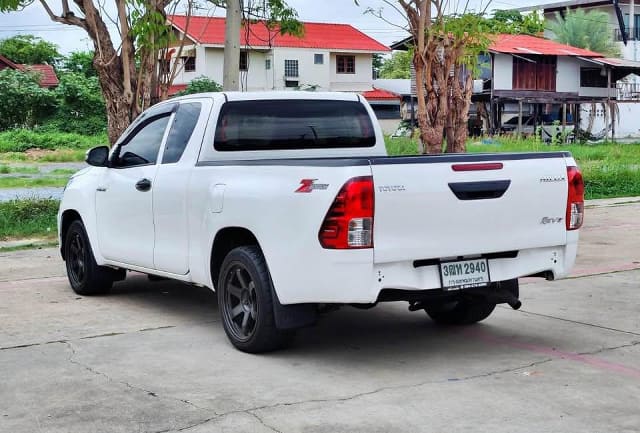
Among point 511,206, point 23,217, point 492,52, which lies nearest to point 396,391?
point 511,206

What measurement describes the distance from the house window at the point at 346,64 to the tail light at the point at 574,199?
58.8 meters

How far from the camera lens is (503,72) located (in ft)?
190

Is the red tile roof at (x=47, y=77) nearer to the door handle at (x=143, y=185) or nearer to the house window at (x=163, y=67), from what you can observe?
the house window at (x=163, y=67)

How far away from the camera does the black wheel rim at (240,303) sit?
23.0ft

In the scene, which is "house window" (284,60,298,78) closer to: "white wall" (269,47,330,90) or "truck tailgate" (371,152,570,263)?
"white wall" (269,47,330,90)

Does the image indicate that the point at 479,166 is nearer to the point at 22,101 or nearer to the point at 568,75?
the point at 22,101

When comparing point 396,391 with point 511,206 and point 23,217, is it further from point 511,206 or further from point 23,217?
point 23,217

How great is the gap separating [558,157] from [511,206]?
0.61m

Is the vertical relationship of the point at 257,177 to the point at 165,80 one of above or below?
below

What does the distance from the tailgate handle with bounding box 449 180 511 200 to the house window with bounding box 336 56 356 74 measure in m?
59.3

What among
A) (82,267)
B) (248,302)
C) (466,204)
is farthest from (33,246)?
(466,204)

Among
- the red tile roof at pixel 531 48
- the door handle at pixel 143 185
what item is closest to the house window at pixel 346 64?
the red tile roof at pixel 531 48

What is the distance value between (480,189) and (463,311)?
1686 millimetres

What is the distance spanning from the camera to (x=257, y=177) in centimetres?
688
